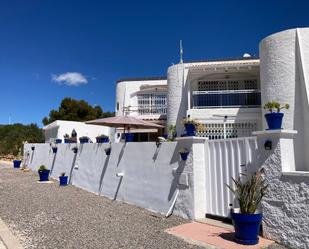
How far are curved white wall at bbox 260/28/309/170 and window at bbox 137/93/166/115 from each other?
13.4 meters

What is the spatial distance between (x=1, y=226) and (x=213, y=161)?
6.68m

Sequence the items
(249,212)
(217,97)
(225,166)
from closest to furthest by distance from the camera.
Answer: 1. (249,212)
2. (225,166)
3. (217,97)

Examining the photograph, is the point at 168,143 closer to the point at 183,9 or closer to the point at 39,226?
the point at 39,226

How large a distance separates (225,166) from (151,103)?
915 inches

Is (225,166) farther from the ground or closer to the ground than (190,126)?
closer to the ground

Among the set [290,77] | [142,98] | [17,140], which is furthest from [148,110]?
[17,140]

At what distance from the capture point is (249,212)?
278 inches

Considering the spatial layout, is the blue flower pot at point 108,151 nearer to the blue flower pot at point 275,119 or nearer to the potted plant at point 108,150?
the potted plant at point 108,150

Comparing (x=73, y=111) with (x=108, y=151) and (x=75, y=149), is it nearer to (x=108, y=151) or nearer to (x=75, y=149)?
(x=75, y=149)

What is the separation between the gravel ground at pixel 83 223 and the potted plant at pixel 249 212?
21.7 inches

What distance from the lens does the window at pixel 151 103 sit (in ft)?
101

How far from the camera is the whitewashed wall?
372 inches

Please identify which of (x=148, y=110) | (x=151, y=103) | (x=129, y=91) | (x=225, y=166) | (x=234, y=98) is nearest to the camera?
(x=225, y=166)

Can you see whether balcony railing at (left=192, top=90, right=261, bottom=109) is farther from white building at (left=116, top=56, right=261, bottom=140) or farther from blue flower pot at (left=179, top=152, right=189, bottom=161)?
blue flower pot at (left=179, top=152, right=189, bottom=161)
